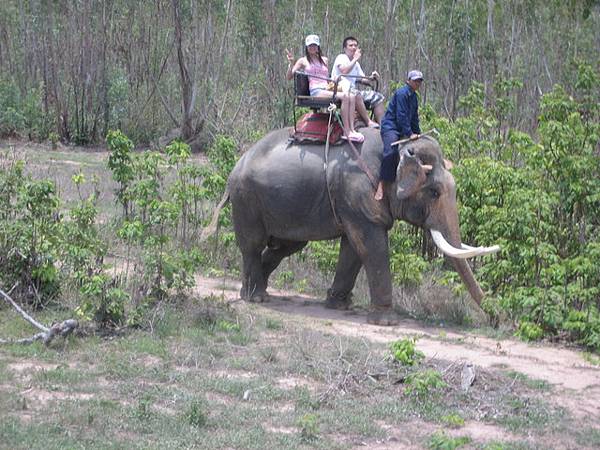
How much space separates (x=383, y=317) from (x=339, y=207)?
3.76ft

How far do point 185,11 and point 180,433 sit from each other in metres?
16.2

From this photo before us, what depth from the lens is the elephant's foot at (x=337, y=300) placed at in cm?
1109

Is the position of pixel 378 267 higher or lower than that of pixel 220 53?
lower

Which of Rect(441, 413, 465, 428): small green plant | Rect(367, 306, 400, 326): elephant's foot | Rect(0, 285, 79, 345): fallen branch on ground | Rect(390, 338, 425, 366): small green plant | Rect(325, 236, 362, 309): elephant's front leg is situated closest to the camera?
Rect(441, 413, 465, 428): small green plant

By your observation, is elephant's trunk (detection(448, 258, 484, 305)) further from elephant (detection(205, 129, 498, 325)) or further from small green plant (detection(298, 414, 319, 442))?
small green plant (detection(298, 414, 319, 442))

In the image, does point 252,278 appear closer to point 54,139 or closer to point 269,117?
point 269,117

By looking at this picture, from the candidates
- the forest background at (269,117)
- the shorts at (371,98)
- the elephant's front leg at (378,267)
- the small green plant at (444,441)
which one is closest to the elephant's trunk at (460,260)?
the forest background at (269,117)

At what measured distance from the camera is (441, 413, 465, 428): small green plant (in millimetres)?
7535

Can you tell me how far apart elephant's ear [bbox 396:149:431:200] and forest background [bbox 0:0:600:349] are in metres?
1.02

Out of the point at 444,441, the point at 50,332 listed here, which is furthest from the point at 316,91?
the point at 444,441

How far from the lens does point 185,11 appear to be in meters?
22.1

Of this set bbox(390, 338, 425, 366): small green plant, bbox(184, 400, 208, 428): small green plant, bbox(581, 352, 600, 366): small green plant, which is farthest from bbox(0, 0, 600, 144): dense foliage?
bbox(184, 400, 208, 428): small green plant

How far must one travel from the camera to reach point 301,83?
36.2 feet

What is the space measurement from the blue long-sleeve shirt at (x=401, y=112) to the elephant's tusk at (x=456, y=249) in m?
1.00
